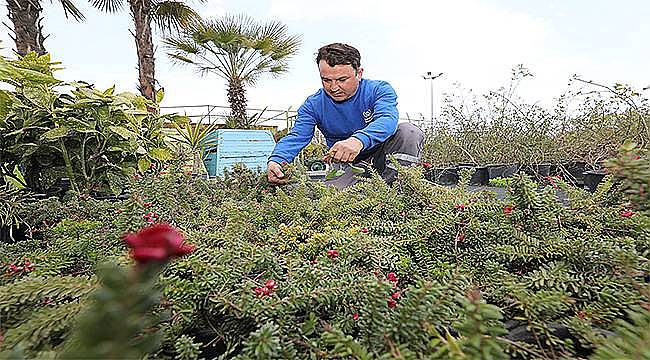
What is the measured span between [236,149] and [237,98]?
3858 mm

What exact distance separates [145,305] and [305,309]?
48cm

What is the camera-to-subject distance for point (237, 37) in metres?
8.94

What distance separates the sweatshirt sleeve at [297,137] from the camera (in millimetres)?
2619

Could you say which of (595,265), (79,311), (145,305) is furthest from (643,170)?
(79,311)

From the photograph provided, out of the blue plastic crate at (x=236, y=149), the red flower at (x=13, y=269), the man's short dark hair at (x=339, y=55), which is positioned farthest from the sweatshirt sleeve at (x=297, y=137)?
the blue plastic crate at (x=236, y=149)

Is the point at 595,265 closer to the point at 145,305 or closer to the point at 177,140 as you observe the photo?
the point at 145,305

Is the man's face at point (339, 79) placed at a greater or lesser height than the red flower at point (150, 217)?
greater

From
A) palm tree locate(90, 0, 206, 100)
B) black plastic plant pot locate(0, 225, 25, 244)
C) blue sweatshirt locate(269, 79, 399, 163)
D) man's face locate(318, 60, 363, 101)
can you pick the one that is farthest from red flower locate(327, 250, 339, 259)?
palm tree locate(90, 0, 206, 100)

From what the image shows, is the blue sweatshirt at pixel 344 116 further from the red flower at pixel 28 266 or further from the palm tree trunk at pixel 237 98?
the palm tree trunk at pixel 237 98

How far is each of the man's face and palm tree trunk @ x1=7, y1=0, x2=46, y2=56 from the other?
13.5 ft

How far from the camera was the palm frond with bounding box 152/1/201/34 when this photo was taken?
24.5ft

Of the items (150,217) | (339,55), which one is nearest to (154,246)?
(150,217)

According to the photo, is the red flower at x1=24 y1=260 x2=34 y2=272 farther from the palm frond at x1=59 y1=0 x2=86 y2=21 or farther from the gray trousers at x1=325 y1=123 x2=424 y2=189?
the palm frond at x1=59 y1=0 x2=86 y2=21

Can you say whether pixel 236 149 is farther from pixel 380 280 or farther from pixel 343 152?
pixel 380 280
